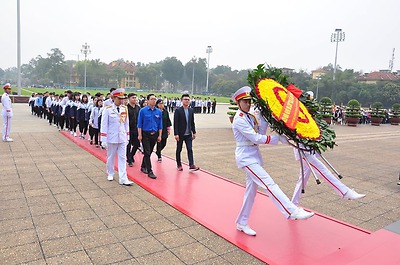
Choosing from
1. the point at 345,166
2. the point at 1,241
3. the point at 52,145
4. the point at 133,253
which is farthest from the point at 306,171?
the point at 52,145

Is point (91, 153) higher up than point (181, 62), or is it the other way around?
point (181, 62)

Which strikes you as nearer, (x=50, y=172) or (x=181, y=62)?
(x=50, y=172)

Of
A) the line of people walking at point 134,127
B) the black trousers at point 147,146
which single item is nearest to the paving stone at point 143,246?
the line of people walking at point 134,127

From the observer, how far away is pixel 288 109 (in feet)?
11.7

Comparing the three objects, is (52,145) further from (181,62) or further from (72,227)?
(181,62)

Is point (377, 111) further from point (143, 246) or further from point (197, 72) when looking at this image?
point (197, 72)

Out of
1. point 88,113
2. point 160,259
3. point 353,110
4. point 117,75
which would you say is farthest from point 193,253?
point 117,75

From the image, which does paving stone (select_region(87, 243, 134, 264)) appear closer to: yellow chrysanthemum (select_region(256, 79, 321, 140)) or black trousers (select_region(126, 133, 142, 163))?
yellow chrysanthemum (select_region(256, 79, 321, 140))

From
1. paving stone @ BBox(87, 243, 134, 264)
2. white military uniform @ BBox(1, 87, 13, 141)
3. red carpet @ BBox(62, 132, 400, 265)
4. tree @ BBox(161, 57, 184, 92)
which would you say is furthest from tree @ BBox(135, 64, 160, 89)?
paving stone @ BBox(87, 243, 134, 264)

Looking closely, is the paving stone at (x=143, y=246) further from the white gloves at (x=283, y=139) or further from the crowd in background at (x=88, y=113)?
the crowd in background at (x=88, y=113)

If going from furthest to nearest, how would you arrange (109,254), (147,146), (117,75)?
(117,75)
(147,146)
(109,254)

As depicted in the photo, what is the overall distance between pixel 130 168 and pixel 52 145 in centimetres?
369

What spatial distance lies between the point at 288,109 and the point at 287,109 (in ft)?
0.05

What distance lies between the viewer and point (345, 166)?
8359 mm
